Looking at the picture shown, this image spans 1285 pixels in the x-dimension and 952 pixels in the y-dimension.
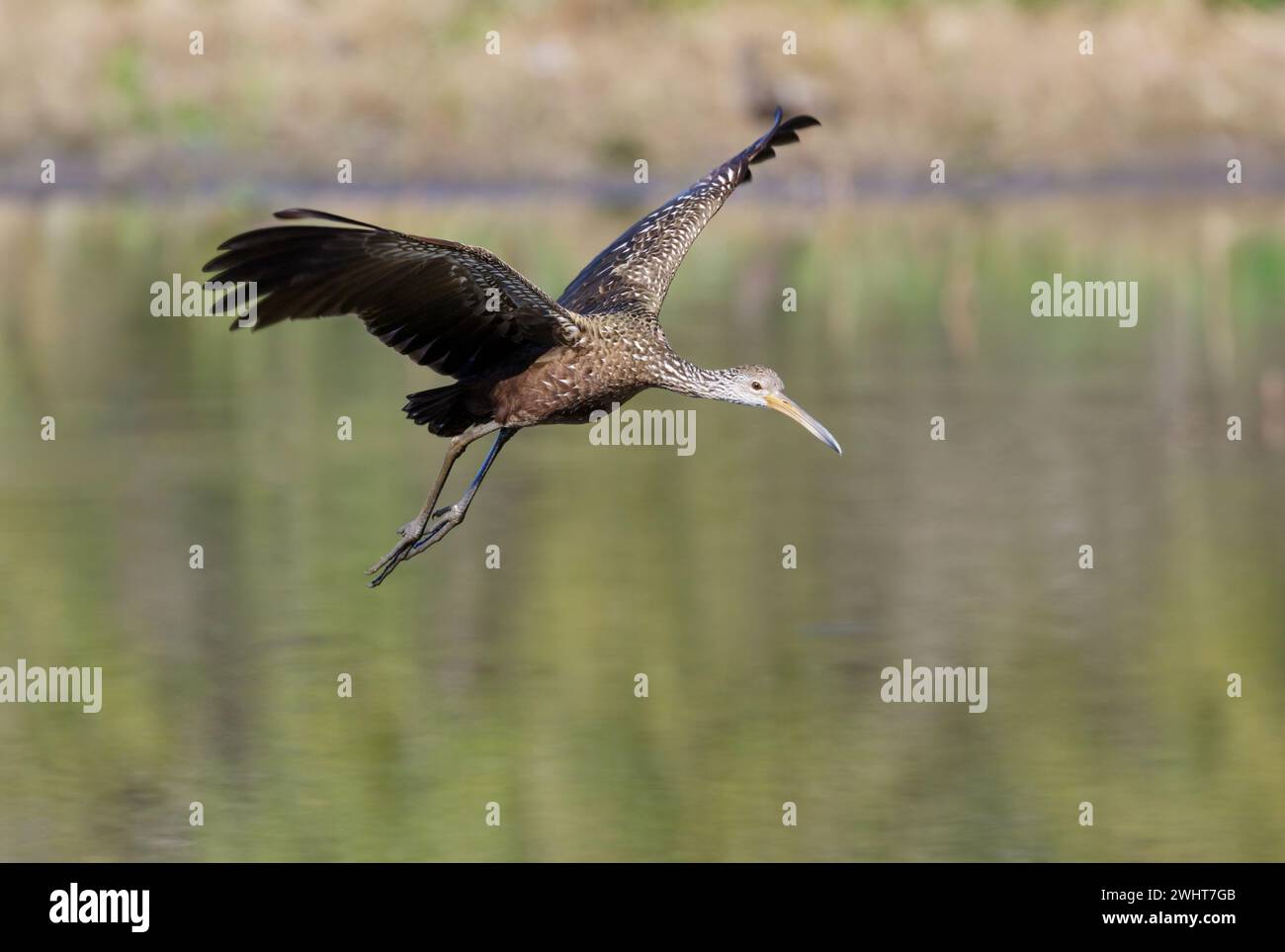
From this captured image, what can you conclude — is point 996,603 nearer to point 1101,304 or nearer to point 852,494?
point 852,494

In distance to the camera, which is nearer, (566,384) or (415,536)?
(566,384)

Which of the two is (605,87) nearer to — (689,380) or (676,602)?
(676,602)

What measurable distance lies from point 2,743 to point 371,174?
29498 mm

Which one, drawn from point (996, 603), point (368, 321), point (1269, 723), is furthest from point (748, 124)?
point (368, 321)

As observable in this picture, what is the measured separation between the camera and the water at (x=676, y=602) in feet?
52.2

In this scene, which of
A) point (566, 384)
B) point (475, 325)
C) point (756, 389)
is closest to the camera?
point (475, 325)

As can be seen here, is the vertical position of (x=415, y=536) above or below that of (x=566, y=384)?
below

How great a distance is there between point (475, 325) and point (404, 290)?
24.8 inches

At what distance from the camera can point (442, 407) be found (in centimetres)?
1386

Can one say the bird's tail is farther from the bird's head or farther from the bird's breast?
the bird's head

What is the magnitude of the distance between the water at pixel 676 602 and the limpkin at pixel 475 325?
9.24 feet

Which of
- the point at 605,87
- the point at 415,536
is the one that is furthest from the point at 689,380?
the point at 605,87

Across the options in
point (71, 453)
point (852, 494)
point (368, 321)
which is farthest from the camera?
point (71, 453)

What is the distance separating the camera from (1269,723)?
1748 centimetres
